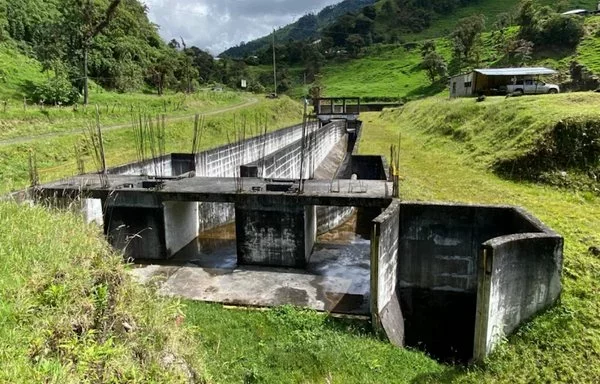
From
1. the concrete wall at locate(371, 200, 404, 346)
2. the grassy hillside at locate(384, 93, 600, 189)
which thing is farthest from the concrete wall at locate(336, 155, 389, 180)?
the concrete wall at locate(371, 200, 404, 346)

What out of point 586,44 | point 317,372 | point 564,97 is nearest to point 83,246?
point 317,372

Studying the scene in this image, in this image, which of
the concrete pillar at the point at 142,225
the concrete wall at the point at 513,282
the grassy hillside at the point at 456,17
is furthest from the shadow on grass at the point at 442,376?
the grassy hillside at the point at 456,17

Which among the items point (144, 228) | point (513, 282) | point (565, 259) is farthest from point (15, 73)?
point (565, 259)

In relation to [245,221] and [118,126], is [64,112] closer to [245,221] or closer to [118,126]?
[118,126]

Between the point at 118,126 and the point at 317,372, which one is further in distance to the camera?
the point at 118,126

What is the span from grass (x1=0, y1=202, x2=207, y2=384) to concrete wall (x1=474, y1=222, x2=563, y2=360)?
5.22 m

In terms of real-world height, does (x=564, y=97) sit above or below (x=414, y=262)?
above

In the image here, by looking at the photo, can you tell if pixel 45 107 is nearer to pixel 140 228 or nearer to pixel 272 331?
pixel 140 228

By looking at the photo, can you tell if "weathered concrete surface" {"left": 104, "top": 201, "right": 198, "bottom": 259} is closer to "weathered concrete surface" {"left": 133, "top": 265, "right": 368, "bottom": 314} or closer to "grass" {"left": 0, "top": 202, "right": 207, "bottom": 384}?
"weathered concrete surface" {"left": 133, "top": 265, "right": 368, "bottom": 314}

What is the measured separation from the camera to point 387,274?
9.86m

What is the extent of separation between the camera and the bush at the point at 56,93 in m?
26.4

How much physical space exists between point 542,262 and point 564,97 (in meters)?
13.3

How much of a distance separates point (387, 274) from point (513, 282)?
255 centimetres

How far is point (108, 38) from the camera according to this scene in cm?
4516
